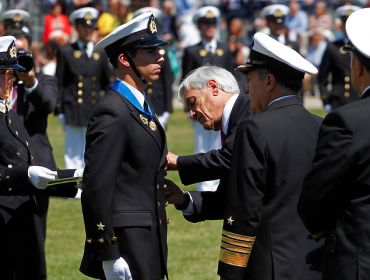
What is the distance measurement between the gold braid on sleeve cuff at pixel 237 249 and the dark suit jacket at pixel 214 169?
33.2 inches

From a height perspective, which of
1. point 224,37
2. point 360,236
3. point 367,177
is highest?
point 367,177

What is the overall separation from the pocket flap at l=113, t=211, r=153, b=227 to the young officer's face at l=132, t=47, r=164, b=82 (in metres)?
0.80

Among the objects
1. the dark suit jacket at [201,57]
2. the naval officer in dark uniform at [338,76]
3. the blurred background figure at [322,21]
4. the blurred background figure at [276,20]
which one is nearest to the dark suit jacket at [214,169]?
the dark suit jacket at [201,57]

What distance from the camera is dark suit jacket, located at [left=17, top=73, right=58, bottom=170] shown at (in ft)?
18.7

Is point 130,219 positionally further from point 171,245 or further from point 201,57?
point 201,57

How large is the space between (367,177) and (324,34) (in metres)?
17.4

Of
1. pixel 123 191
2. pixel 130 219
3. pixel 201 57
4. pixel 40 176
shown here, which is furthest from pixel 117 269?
pixel 201 57

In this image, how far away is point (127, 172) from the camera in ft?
12.4

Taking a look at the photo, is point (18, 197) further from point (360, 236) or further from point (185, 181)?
point (360, 236)

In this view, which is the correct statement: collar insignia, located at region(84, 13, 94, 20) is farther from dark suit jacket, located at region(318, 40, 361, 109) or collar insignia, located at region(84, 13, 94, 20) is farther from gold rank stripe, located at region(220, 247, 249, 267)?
gold rank stripe, located at region(220, 247, 249, 267)

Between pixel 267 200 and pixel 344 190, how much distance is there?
1.65ft

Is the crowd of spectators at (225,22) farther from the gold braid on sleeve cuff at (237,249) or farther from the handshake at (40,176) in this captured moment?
the gold braid on sleeve cuff at (237,249)

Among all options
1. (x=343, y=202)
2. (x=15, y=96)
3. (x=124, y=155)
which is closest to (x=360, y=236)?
(x=343, y=202)

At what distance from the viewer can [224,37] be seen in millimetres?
20688
